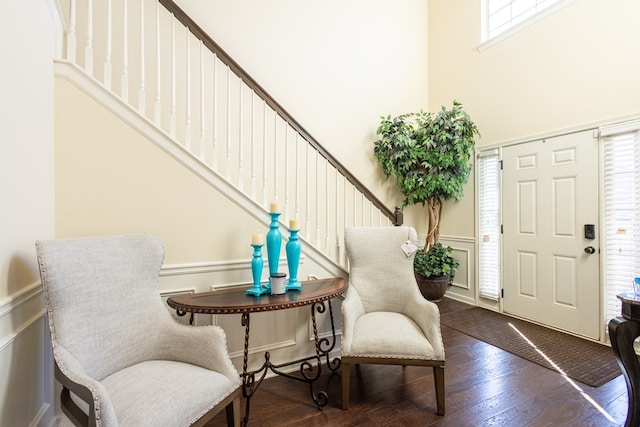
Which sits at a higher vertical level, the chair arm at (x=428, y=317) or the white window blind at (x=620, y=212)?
the white window blind at (x=620, y=212)

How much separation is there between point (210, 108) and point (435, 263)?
3279mm

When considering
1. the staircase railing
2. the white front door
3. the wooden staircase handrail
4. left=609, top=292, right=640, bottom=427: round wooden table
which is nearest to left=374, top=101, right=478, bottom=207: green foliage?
the white front door

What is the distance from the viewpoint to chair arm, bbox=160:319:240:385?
151cm

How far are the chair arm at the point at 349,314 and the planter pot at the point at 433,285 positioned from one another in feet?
6.05

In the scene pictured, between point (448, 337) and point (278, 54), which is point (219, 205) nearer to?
point (278, 54)

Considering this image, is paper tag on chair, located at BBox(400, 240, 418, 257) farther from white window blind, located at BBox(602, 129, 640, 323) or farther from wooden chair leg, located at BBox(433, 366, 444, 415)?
white window blind, located at BBox(602, 129, 640, 323)

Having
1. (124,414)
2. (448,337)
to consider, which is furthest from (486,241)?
(124,414)

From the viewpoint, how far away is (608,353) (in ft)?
8.86

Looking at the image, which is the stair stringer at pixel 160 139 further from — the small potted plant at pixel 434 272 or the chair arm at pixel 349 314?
the small potted plant at pixel 434 272

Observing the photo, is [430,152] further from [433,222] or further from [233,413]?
[233,413]

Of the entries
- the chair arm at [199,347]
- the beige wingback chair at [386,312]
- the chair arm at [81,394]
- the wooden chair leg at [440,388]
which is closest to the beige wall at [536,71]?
the beige wingback chair at [386,312]

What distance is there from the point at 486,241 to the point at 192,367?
3836 mm

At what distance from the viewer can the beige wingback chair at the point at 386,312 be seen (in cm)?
188

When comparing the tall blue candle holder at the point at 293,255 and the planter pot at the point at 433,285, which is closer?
the tall blue candle holder at the point at 293,255
